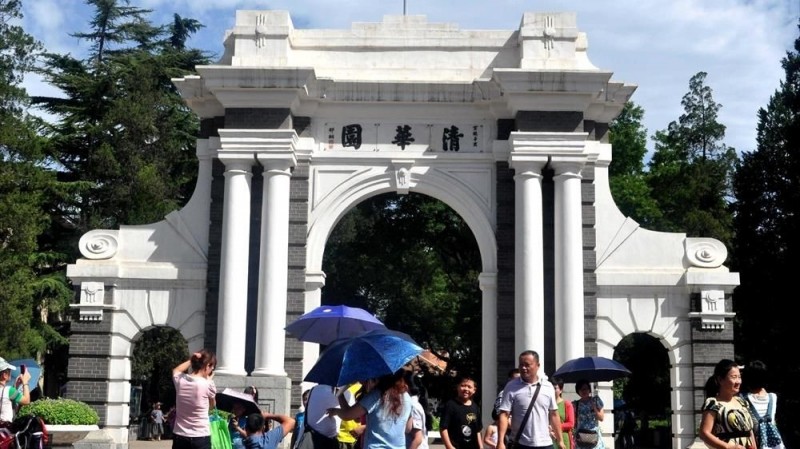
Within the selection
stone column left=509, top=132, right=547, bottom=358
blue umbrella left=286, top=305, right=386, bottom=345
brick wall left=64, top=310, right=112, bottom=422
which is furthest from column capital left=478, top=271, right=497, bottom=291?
brick wall left=64, top=310, right=112, bottom=422

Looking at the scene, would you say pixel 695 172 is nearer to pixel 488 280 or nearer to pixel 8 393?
pixel 488 280

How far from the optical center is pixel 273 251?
17.3 meters

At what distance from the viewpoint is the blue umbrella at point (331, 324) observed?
11.9 metres

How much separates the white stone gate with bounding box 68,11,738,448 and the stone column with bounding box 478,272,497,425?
0.11ft

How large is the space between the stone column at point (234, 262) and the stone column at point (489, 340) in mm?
3922

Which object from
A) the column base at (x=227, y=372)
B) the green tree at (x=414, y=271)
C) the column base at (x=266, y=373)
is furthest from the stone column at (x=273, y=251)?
the green tree at (x=414, y=271)

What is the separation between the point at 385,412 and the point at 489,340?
406 inches

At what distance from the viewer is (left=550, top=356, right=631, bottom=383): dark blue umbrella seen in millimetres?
13680

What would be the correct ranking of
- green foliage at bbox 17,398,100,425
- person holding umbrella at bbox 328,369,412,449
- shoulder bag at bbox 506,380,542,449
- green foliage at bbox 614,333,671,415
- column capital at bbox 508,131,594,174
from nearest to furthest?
person holding umbrella at bbox 328,369,412,449 → shoulder bag at bbox 506,380,542,449 → green foliage at bbox 17,398,100,425 → column capital at bbox 508,131,594,174 → green foliage at bbox 614,333,671,415

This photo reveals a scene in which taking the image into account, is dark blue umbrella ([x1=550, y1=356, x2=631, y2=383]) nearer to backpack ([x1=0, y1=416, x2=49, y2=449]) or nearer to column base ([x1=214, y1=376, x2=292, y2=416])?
column base ([x1=214, y1=376, x2=292, y2=416])

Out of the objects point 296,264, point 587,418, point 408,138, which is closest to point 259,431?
point 587,418

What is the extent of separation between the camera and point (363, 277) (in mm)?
34562

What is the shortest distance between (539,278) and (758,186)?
12.6m

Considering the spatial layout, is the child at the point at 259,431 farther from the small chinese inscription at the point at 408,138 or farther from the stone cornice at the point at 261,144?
the small chinese inscription at the point at 408,138
